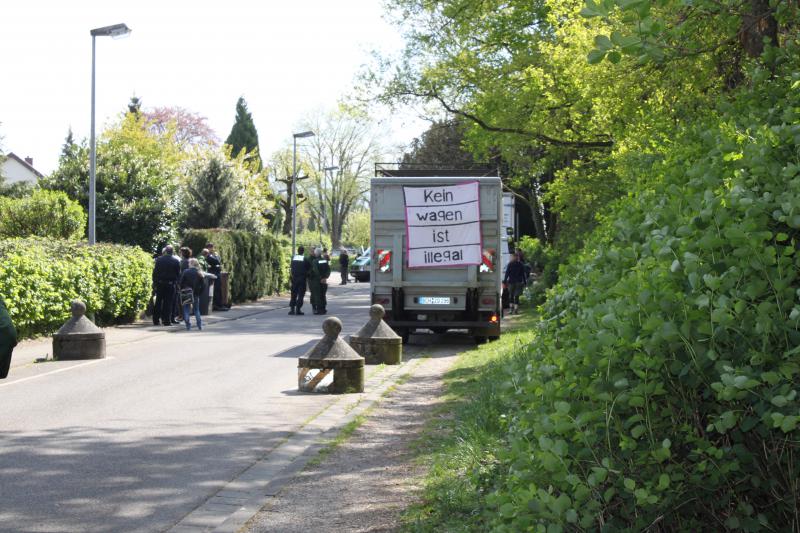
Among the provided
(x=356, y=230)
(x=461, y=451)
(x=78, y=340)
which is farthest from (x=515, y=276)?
(x=356, y=230)

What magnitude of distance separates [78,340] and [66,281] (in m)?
4.01

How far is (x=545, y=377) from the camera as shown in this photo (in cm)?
381

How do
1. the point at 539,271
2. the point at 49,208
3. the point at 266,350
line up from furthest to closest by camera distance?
the point at 539,271, the point at 49,208, the point at 266,350

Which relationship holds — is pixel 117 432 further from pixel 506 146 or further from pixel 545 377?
pixel 506 146

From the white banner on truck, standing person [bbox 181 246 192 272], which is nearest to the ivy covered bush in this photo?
the white banner on truck

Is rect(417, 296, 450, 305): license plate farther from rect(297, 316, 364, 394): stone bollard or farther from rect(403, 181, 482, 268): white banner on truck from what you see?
rect(297, 316, 364, 394): stone bollard

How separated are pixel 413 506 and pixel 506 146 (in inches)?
828

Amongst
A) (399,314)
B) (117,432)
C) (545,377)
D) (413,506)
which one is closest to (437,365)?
(399,314)

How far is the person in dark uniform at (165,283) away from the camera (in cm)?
2395

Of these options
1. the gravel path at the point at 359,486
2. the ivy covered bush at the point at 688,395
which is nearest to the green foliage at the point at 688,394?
the ivy covered bush at the point at 688,395

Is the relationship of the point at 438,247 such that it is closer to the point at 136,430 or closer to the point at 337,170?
the point at 136,430

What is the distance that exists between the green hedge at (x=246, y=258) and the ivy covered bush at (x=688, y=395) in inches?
1116

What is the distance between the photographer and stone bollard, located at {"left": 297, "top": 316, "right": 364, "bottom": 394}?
495 inches

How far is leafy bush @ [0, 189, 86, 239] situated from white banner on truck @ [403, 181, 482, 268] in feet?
45.2
